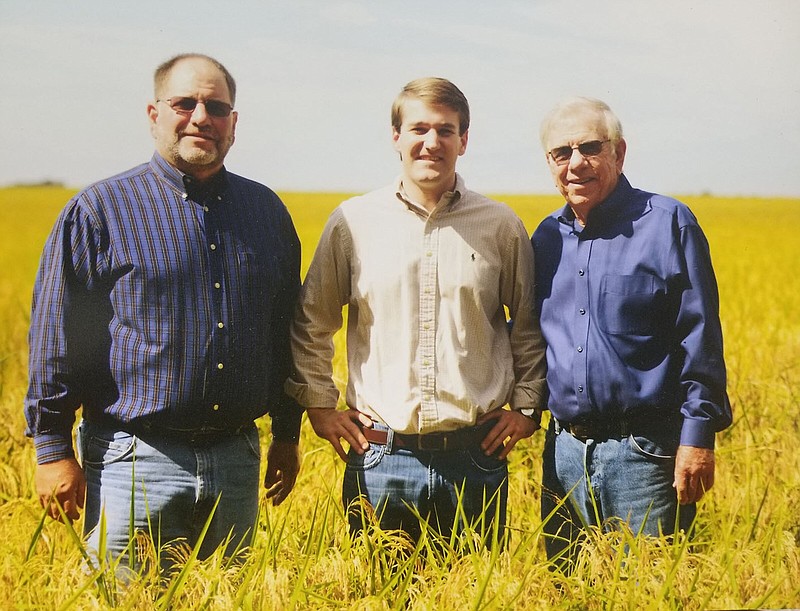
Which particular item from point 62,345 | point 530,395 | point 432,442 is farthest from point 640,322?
point 62,345

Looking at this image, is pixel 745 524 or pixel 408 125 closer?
pixel 408 125

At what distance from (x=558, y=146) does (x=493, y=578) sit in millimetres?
1378

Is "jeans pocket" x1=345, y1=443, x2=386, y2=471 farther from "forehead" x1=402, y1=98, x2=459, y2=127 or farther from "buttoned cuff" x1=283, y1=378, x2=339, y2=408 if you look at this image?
"forehead" x1=402, y1=98, x2=459, y2=127

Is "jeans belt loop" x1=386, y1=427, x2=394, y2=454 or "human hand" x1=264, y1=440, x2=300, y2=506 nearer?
"jeans belt loop" x1=386, y1=427, x2=394, y2=454

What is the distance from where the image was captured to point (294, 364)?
301 centimetres

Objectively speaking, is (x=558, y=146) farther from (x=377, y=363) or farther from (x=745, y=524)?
(x=745, y=524)

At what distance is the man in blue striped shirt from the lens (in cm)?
266

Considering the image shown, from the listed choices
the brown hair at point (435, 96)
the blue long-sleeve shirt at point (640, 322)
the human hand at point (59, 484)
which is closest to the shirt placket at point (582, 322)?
the blue long-sleeve shirt at point (640, 322)

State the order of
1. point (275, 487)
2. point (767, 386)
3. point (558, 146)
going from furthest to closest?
point (767, 386) → point (275, 487) → point (558, 146)

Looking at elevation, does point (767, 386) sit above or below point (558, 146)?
below

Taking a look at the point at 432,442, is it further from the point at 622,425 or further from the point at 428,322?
the point at 622,425

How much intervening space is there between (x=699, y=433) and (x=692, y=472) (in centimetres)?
12

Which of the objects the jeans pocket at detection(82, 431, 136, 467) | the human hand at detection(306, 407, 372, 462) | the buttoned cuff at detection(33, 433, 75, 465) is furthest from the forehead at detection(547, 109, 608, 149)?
the buttoned cuff at detection(33, 433, 75, 465)

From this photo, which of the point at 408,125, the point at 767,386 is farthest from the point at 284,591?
the point at 767,386
